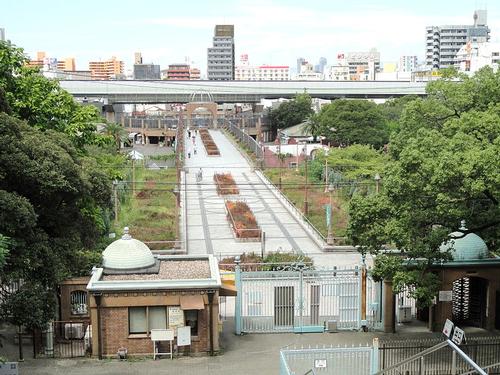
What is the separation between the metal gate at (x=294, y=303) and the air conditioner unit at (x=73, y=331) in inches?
217

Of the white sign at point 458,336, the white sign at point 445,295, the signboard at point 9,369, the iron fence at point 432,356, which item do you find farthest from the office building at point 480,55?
the signboard at point 9,369

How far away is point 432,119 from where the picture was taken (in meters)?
26.7

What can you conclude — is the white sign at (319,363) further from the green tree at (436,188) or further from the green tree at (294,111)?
the green tree at (294,111)

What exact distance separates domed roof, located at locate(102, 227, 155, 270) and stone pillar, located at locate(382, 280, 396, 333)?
8421 mm

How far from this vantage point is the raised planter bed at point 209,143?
9246 cm

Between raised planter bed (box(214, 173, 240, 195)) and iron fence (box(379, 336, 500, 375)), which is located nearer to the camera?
iron fence (box(379, 336, 500, 375))

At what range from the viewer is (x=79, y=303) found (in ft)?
86.4

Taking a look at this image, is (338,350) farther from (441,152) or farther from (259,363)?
(441,152)

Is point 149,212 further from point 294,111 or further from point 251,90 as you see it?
point 251,90

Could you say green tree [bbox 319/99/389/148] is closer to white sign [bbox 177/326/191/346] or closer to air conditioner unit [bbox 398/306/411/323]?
air conditioner unit [bbox 398/306/411/323]

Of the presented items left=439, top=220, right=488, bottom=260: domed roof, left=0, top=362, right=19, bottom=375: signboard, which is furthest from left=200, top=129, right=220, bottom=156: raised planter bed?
left=0, top=362, right=19, bottom=375: signboard

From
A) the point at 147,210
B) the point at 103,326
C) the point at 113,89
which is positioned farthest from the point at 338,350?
the point at 113,89

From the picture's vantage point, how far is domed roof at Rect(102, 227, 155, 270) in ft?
83.1

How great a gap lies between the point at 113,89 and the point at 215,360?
106 metres
